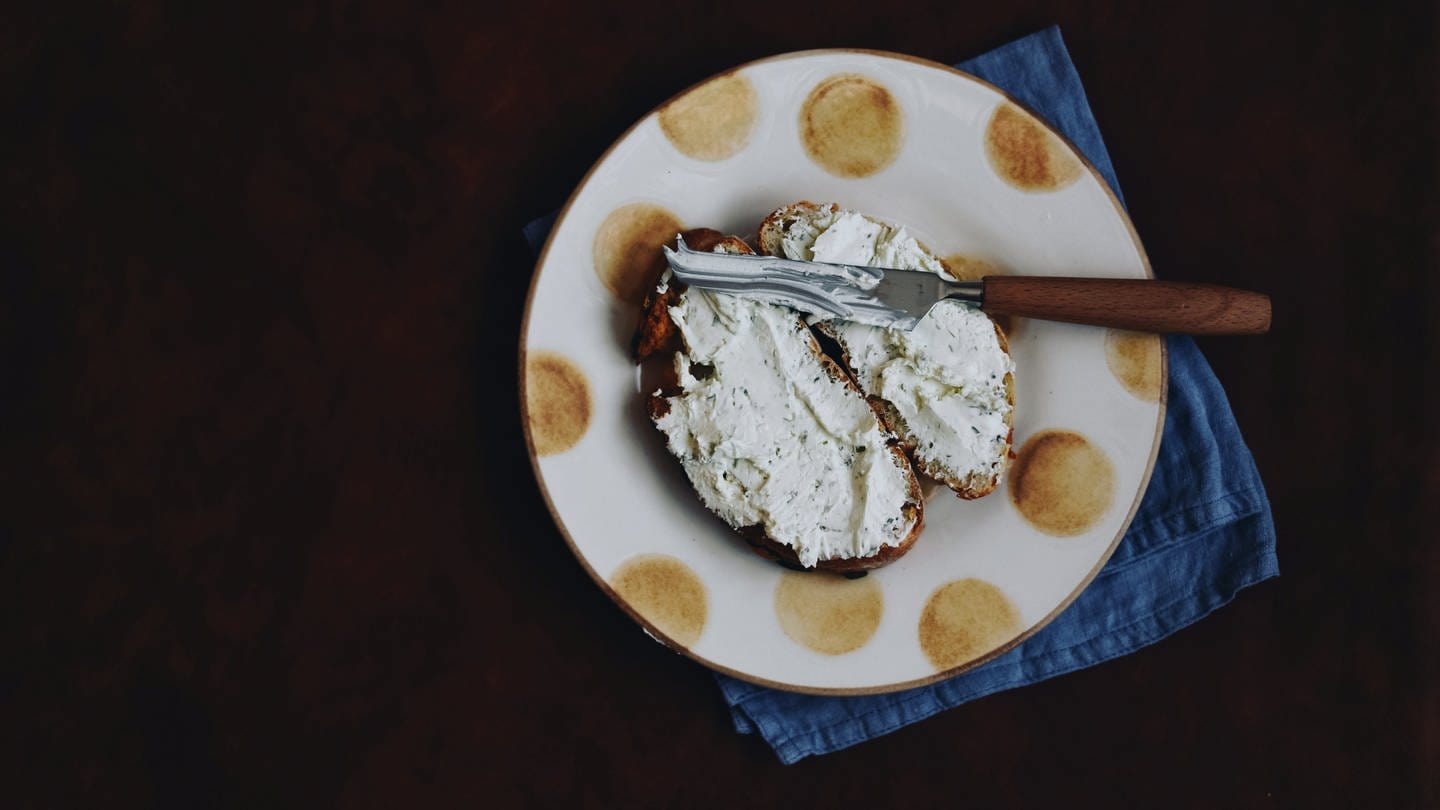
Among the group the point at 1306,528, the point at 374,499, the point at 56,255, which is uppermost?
the point at 56,255

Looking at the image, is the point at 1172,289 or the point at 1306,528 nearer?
the point at 1172,289

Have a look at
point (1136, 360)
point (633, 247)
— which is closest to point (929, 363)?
point (1136, 360)

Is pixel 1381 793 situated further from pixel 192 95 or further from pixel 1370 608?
pixel 192 95

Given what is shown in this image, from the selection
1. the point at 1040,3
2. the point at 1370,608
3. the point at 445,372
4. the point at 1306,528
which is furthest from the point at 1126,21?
the point at 445,372

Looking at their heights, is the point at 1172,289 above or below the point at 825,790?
above

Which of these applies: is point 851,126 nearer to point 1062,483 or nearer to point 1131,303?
point 1131,303

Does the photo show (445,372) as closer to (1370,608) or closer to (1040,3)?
(1040,3)
